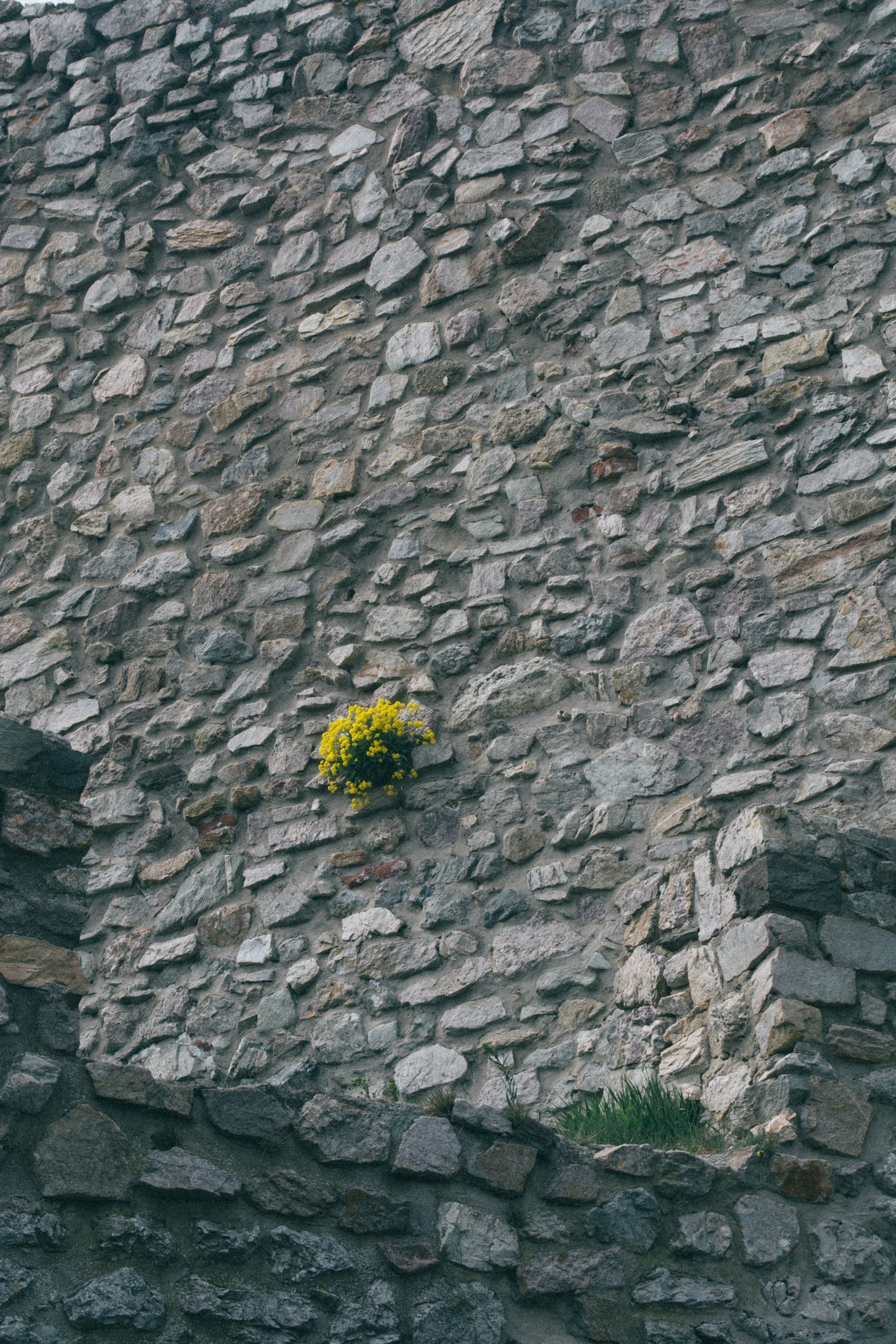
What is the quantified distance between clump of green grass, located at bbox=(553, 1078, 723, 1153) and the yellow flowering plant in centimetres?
147

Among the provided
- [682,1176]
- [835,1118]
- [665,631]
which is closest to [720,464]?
[665,631]

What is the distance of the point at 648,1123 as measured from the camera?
9.32 feet

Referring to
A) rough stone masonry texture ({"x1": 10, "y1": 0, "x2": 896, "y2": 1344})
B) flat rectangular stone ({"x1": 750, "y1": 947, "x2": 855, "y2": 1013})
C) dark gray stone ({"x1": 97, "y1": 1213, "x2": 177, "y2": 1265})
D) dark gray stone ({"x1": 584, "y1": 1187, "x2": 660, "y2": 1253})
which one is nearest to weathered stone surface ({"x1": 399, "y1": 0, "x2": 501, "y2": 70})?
rough stone masonry texture ({"x1": 10, "y1": 0, "x2": 896, "y2": 1344})

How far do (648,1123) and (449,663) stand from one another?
6.24ft

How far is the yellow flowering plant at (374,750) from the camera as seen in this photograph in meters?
4.11

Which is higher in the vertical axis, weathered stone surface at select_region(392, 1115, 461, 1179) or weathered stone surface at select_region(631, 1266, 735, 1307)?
weathered stone surface at select_region(392, 1115, 461, 1179)

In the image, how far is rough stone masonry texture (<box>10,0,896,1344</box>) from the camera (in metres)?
2.31

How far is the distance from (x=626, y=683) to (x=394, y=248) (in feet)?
8.36

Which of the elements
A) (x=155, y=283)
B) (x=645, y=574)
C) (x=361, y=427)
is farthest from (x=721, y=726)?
(x=155, y=283)

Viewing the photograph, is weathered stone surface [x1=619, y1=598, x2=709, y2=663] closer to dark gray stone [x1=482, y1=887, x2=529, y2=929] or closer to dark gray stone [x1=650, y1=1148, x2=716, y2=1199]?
dark gray stone [x1=482, y1=887, x2=529, y2=929]

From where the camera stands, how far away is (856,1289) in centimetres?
240

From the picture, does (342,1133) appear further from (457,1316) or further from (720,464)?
(720,464)

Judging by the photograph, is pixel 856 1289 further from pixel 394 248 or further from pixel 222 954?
pixel 394 248

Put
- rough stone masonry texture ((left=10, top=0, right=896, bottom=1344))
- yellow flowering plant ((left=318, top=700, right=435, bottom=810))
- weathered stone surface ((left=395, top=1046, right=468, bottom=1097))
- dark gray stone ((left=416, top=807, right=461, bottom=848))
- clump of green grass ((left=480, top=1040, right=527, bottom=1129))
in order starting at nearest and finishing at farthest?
1. rough stone masonry texture ((left=10, top=0, right=896, bottom=1344))
2. clump of green grass ((left=480, top=1040, right=527, bottom=1129))
3. weathered stone surface ((left=395, top=1046, right=468, bottom=1097))
4. dark gray stone ((left=416, top=807, right=461, bottom=848))
5. yellow flowering plant ((left=318, top=700, right=435, bottom=810))
